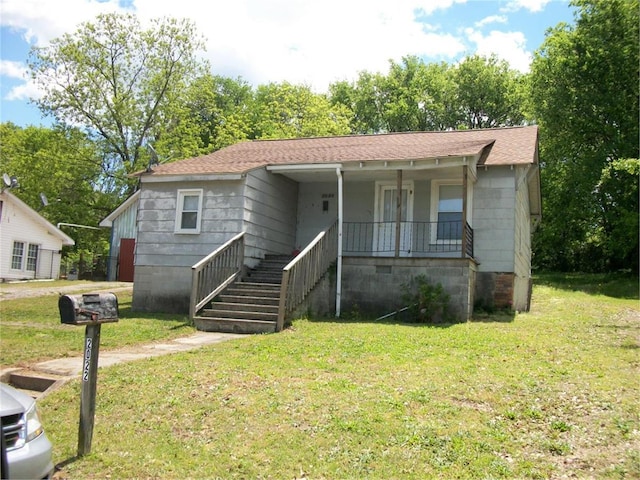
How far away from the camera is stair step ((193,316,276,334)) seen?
10.9 meters

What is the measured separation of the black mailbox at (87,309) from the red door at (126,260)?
2424 centimetres

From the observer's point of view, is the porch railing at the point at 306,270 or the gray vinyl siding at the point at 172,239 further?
the gray vinyl siding at the point at 172,239

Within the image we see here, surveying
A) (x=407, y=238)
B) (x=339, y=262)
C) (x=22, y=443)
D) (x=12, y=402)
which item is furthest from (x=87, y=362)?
(x=407, y=238)

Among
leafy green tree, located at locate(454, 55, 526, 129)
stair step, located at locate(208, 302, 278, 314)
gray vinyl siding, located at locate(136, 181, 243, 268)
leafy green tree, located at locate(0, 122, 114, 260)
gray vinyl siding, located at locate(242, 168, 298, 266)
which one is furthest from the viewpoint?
leafy green tree, located at locate(454, 55, 526, 129)

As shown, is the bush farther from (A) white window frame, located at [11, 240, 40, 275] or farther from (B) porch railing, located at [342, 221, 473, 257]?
(A) white window frame, located at [11, 240, 40, 275]

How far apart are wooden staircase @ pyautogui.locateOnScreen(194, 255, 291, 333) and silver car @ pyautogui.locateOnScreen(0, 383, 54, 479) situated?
275 inches

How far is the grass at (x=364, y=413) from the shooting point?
4.51m

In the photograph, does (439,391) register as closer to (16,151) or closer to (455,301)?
(455,301)

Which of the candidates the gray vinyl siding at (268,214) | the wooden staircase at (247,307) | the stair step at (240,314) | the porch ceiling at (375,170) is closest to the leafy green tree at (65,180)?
the gray vinyl siding at (268,214)

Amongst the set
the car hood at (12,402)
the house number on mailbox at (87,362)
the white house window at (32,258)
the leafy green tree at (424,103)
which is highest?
the leafy green tree at (424,103)

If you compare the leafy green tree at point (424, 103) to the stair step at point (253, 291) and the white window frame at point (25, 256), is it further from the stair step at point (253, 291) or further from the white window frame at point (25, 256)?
the stair step at point (253, 291)

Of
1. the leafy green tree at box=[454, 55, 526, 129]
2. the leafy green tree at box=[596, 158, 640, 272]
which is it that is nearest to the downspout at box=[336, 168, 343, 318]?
the leafy green tree at box=[596, 158, 640, 272]

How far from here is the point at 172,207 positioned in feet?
47.2

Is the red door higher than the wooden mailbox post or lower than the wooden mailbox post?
higher
